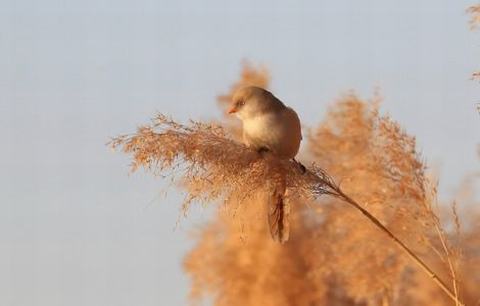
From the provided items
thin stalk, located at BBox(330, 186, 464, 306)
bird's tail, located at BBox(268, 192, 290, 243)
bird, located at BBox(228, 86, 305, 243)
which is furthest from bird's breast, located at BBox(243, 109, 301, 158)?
thin stalk, located at BBox(330, 186, 464, 306)

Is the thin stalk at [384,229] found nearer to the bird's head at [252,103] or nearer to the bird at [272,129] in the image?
the bird at [272,129]

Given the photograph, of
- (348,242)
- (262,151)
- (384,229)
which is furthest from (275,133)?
(348,242)

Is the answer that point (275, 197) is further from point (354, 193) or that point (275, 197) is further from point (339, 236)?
point (339, 236)

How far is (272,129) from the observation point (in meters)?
4.74

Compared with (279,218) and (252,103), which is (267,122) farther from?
(279,218)

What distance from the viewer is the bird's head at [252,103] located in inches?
189

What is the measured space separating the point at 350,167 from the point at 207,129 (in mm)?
4818

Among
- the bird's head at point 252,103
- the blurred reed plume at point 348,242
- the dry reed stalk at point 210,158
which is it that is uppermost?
the blurred reed plume at point 348,242

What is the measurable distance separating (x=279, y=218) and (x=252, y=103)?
0.63 metres

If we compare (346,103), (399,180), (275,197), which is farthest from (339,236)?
(275,197)

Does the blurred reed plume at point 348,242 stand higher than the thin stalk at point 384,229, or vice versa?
the blurred reed plume at point 348,242

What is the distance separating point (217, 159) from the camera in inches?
162

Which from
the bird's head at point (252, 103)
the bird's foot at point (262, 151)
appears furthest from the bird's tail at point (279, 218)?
the bird's head at point (252, 103)

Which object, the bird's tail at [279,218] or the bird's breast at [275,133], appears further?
the bird's breast at [275,133]
